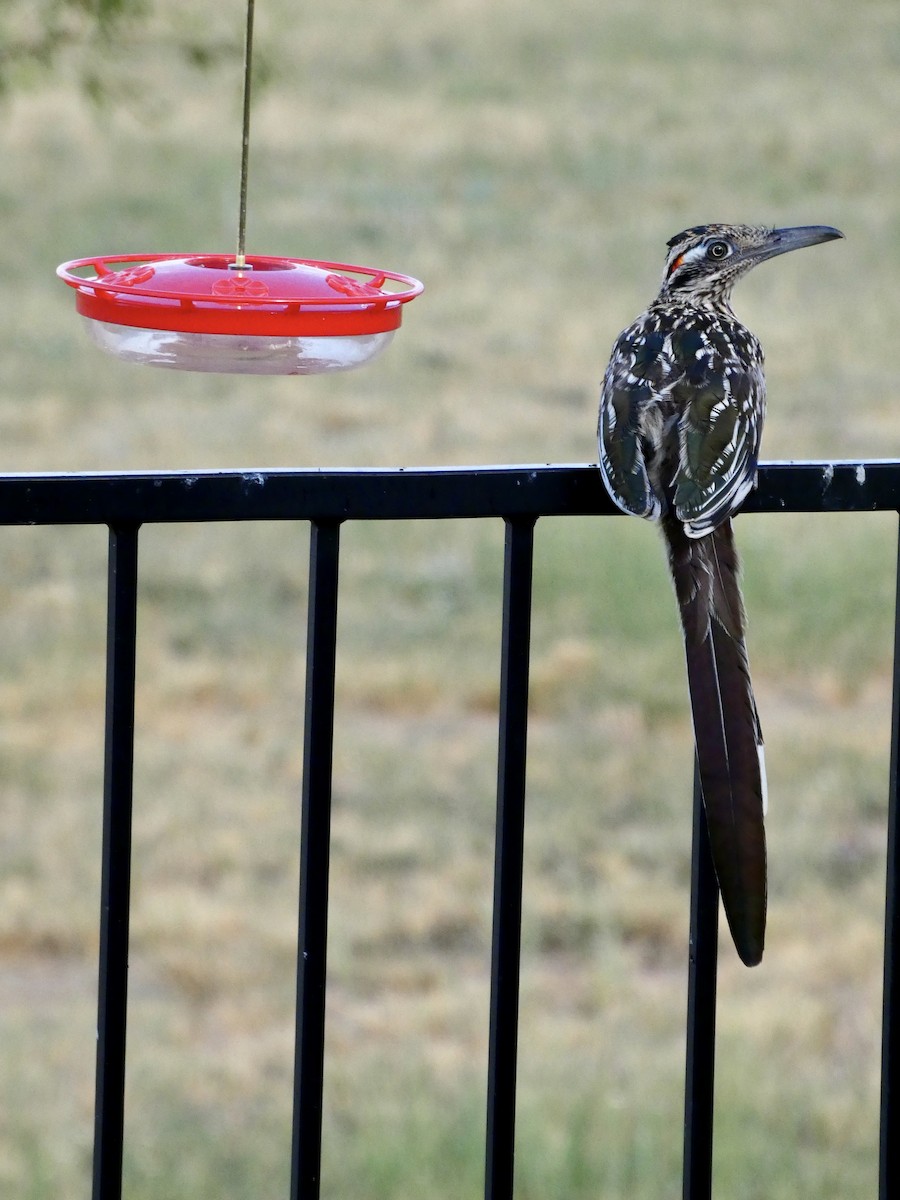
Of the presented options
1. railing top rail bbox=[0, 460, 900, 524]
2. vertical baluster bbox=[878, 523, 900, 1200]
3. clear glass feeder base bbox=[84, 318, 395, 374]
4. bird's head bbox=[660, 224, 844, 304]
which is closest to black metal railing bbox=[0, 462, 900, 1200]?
railing top rail bbox=[0, 460, 900, 524]

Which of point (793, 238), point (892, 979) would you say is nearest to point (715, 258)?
point (793, 238)

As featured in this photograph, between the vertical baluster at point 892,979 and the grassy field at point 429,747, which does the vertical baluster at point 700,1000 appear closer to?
the vertical baluster at point 892,979

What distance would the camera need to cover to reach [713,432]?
291 centimetres

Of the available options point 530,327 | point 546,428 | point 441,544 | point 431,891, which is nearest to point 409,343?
point 530,327

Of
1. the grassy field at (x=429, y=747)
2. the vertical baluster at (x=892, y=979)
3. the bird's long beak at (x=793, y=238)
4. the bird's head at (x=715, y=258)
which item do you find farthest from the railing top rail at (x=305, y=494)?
the grassy field at (x=429, y=747)

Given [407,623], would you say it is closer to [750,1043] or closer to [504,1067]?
[750,1043]

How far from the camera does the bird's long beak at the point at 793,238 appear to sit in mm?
3412

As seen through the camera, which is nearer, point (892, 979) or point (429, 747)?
point (892, 979)

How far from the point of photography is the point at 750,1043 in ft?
18.1

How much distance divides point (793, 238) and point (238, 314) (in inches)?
64.8

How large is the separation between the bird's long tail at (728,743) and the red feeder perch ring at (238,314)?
55cm

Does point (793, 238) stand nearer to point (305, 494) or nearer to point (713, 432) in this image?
point (713, 432)

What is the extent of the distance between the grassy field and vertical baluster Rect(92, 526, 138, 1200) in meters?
2.70

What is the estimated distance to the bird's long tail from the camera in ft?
6.46
